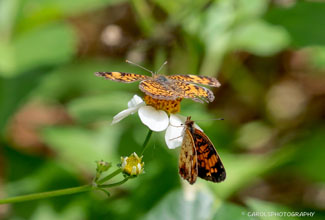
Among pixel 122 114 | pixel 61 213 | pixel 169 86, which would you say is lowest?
pixel 61 213

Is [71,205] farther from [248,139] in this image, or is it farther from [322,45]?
[322,45]

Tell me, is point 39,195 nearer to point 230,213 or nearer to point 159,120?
point 159,120

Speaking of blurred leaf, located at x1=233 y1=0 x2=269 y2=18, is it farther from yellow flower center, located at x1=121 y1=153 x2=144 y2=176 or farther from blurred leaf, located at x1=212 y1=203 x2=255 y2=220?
yellow flower center, located at x1=121 y1=153 x2=144 y2=176

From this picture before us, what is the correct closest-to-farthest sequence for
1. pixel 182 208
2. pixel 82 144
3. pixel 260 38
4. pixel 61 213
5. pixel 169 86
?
1. pixel 169 86
2. pixel 182 208
3. pixel 61 213
4. pixel 260 38
5. pixel 82 144

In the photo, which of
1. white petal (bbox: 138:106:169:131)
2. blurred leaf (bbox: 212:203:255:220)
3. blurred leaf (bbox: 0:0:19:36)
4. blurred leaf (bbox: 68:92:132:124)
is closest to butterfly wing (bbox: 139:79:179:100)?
white petal (bbox: 138:106:169:131)

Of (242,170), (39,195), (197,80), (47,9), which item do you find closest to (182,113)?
(242,170)

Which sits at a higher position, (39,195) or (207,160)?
(207,160)

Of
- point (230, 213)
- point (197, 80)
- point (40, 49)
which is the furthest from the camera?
point (40, 49)

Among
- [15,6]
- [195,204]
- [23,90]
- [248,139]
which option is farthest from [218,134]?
[15,6]
